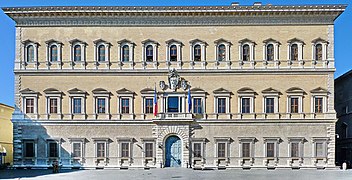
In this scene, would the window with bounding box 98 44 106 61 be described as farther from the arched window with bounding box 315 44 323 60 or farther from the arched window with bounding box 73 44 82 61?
the arched window with bounding box 315 44 323 60

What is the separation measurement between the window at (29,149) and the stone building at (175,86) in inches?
4.2

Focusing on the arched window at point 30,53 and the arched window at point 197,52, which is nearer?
the arched window at point 197,52

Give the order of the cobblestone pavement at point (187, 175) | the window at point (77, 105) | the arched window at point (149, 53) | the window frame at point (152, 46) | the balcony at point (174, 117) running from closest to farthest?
the cobblestone pavement at point (187, 175) < the balcony at point (174, 117) < the window at point (77, 105) < the window frame at point (152, 46) < the arched window at point (149, 53)

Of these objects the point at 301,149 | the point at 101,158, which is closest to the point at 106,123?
the point at 101,158

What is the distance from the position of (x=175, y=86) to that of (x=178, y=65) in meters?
2.03

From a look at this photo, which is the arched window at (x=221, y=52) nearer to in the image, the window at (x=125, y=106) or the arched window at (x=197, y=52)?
the arched window at (x=197, y=52)

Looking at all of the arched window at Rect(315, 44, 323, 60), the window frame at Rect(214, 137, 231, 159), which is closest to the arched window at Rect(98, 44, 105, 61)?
Answer: the window frame at Rect(214, 137, 231, 159)

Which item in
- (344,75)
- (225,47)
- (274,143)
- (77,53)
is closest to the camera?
(274,143)

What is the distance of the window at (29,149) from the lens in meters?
41.1

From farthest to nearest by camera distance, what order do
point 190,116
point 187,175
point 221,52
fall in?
point 221,52 → point 190,116 → point 187,175

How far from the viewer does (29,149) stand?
135 feet

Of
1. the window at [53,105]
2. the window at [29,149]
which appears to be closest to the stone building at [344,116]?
the window at [53,105]

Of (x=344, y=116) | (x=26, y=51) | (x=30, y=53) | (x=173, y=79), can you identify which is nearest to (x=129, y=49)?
(x=173, y=79)

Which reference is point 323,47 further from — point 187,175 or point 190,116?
point 187,175
